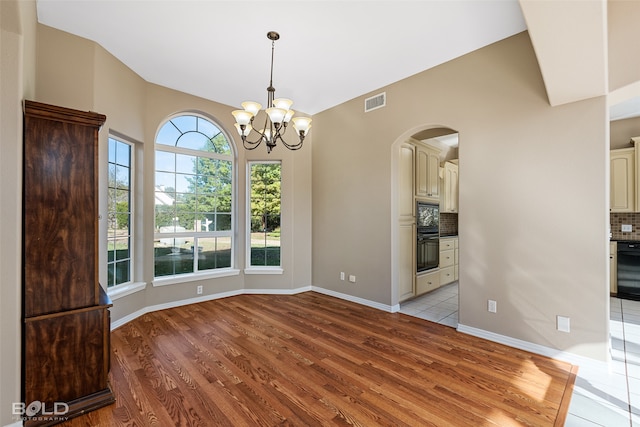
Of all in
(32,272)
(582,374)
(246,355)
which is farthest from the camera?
(246,355)

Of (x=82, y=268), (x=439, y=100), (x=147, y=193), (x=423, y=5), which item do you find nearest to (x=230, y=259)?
(x=147, y=193)

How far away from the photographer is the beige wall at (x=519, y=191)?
257cm

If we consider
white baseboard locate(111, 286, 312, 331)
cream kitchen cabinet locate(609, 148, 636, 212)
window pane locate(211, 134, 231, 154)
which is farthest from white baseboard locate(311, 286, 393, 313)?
cream kitchen cabinet locate(609, 148, 636, 212)

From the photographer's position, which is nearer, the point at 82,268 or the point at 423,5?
the point at 82,268

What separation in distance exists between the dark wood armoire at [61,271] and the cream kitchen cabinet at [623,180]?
6.88 meters

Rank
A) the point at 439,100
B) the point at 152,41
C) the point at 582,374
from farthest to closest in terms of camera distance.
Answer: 1. the point at 439,100
2. the point at 152,41
3. the point at 582,374

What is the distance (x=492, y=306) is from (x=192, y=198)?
418 centimetres

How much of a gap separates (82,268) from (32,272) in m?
0.25

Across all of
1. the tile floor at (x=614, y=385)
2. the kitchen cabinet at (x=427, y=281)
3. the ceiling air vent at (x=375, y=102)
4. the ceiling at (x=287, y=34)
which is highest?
the ceiling at (x=287, y=34)

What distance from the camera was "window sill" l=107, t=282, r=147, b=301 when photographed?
3.45 meters

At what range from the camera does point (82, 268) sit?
6.72 ft

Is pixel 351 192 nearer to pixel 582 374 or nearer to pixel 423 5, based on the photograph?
pixel 423 5

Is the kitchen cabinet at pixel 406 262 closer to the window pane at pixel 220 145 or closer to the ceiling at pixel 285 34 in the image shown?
the ceiling at pixel 285 34
